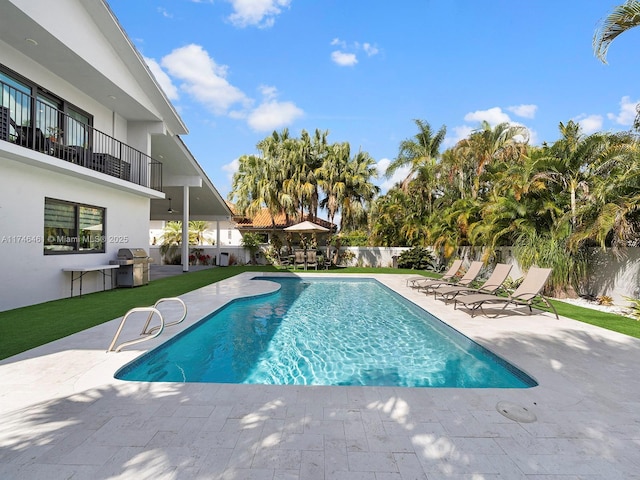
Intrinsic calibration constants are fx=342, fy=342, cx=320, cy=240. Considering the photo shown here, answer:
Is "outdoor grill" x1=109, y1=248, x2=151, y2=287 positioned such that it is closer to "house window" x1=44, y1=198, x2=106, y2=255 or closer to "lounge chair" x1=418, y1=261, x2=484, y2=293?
"house window" x1=44, y1=198, x2=106, y2=255

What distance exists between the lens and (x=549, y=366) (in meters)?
4.73

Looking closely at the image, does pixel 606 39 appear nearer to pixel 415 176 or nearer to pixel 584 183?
pixel 584 183

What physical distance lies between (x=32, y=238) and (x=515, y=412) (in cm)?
1106

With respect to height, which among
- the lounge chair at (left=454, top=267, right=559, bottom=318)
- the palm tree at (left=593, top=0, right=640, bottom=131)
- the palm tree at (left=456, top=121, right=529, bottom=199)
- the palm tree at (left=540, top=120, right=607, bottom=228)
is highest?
the palm tree at (left=456, top=121, right=529, bottom=199)

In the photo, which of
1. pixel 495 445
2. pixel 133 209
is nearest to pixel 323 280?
pixel 133 209

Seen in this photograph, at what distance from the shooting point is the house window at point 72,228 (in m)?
→ 9.62

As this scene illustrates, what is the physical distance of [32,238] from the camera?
29.2 feet

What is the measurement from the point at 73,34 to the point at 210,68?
12873 mm

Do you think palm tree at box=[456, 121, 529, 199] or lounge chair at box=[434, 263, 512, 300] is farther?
palm tree at box=[456, 121, 529, 199]

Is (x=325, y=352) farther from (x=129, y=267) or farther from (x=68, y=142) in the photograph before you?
(x=68, y=142)

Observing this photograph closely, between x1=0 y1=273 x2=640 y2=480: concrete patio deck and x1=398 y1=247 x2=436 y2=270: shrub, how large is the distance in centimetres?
1711

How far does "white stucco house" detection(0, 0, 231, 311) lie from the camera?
8234mm

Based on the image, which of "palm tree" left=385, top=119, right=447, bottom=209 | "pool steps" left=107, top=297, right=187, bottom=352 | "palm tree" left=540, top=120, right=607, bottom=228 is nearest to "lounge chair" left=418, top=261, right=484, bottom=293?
"palm tree" left=540, top=120, right=607, bottom=228

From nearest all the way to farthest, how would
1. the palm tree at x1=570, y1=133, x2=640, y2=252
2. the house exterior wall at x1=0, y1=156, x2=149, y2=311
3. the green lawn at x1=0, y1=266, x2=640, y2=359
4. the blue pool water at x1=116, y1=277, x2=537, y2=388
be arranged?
the blue pool water at x1=116, y1=277, x2=537, y2=388
the green lawn at x1=0, y1=266, x2=640, y2=359
the house exterior wall at x1=0, y1=156, x2=149, y2=311
the palm tree at x1=570, y1=133, x2=640, y2=252
